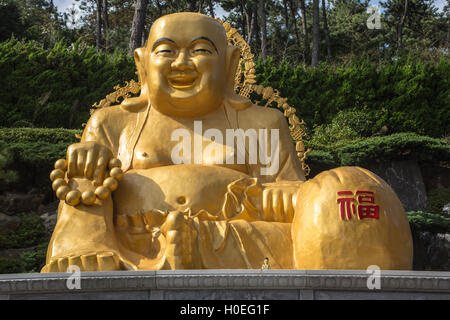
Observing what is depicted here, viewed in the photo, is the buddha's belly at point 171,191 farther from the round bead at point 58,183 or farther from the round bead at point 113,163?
the round bead at point 58,183

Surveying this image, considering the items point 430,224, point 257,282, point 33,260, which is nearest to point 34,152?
point 33,260

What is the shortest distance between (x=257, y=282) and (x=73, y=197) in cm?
144

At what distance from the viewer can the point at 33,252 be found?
6.67m

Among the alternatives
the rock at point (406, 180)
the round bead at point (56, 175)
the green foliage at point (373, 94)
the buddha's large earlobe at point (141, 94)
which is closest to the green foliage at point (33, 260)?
the buddha's large earlobe at point (141, 94)

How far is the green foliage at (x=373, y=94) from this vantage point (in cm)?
1150

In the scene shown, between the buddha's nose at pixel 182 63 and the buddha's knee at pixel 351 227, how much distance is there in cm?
141

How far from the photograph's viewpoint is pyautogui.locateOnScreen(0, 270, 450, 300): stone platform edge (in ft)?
9.91

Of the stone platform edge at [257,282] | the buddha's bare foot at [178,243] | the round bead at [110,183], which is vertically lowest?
the stone platform edge at [257,282]

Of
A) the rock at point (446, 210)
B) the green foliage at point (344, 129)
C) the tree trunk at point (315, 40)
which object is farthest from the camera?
the tree trunk at point (315, 40)

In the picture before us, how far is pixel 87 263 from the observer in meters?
3.41

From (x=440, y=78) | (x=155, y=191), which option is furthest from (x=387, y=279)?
(x=440, y=78)

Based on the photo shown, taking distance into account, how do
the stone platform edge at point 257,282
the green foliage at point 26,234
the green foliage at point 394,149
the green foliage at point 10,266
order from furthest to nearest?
the green foliage at point 394,149
the green foliage at point 26,234
the green foliage at point 10,266
the stone platform edge at point 257,282

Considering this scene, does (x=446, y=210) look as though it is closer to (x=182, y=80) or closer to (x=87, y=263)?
(x=182, y=80)
